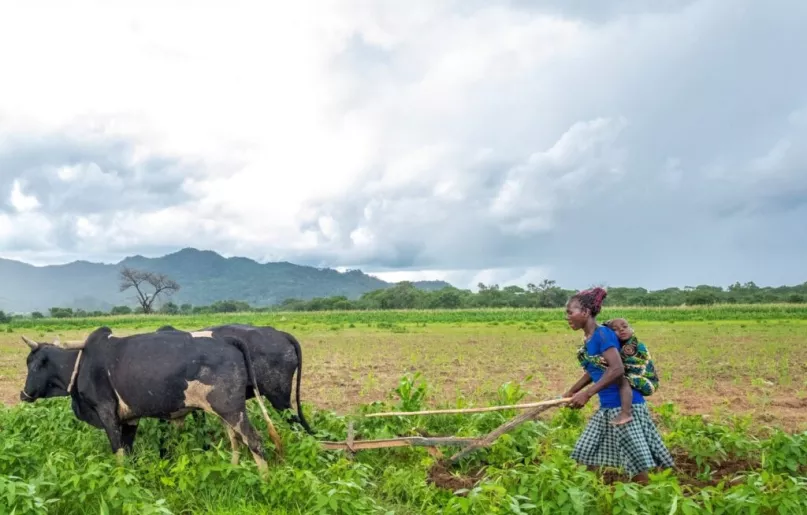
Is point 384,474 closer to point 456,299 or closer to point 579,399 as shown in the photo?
point 579,399

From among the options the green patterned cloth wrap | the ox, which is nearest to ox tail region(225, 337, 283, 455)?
the ox

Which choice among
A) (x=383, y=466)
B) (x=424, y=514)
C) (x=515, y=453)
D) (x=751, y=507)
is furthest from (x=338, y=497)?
(x=751, y=507)

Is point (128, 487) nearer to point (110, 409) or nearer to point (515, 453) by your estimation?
point (110, 409)

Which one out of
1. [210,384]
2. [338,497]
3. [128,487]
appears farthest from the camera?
[210,384]

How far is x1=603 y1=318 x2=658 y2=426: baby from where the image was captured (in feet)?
19.6

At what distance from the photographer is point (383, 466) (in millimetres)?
7066

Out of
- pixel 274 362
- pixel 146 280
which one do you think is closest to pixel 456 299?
pixel 146 280

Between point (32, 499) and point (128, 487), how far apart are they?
783 millimetres

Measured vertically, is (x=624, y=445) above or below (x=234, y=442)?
above

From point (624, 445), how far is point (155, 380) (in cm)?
491

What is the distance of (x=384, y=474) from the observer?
21.4 ft

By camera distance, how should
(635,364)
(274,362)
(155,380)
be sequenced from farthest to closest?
(274,362)
(155,380)
(635,364)

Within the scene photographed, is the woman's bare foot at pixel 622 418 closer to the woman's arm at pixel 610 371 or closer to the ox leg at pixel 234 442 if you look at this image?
the woman's arm at pixel 610 371

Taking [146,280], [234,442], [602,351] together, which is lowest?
[234,442]
